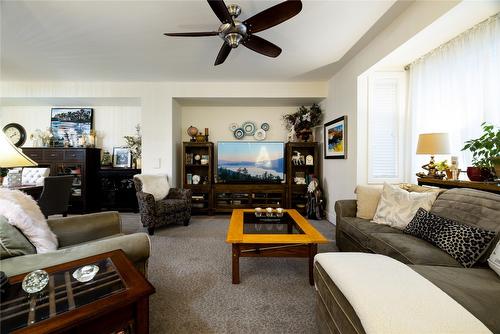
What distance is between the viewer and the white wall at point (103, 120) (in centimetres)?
436

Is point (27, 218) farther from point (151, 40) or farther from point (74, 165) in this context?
point (74, 165)

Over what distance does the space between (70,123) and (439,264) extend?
20.3ft

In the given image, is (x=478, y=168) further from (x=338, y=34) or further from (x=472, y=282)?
(x=338, y=34)

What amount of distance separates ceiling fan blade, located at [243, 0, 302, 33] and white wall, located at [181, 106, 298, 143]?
2588mm

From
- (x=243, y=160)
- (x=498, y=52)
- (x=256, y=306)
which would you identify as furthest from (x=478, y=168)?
(x=243, y=160)

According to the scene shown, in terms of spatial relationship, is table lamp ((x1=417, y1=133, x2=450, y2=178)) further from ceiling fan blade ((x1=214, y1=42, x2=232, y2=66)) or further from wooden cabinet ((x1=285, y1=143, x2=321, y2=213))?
ceiling fan blade ((x1=214, y1=42, x2=232, y2=66))

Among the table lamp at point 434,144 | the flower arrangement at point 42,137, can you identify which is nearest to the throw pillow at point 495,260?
the table lamp at point 434,144

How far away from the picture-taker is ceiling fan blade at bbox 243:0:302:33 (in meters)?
1.50

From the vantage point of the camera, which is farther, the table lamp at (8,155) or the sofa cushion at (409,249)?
the sofa cushion at (409,249)

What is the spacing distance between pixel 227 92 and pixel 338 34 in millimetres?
2067

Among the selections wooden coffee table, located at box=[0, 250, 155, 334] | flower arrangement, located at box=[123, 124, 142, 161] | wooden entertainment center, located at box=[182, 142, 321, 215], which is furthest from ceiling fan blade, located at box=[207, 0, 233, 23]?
flower arrangement, located at box=[123, 124, 142, 161]

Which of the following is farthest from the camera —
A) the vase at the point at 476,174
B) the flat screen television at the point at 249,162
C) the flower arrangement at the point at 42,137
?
the flower arrangement at the point at 42,137

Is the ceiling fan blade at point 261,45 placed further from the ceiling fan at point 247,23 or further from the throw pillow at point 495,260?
the throw pillow at point 495,260

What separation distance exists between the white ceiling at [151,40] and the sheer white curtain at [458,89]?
2.98 ft
